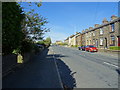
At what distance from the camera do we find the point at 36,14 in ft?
44.7

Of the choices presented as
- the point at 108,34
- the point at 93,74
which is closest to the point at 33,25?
the point at 93,74

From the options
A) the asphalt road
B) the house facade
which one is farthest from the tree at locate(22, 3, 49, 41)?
the house facade

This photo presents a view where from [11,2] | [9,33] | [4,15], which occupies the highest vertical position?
[11,2]

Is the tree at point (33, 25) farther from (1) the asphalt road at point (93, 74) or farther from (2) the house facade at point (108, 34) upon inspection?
(2) the house facade at point (108, 34)

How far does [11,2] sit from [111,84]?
6.15 m

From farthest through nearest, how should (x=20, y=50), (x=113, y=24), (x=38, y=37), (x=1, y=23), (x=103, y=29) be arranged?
(x=103, y=29)
(x=113, y=24)
(x=38, y=37)
(x=20, y=50)
(x=1, y=23)

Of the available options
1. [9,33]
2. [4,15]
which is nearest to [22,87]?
[9,33]

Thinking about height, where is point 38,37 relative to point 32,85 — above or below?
above

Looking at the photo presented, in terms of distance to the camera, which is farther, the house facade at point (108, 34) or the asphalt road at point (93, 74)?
the house facade at point (108, 34)

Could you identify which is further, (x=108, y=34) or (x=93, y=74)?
(x=108, y=34)

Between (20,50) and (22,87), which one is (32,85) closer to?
(22,87)

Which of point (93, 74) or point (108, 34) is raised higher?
point (108, 34)

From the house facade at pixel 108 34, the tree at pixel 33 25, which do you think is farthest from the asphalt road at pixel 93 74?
the house facade at pixel 108 34

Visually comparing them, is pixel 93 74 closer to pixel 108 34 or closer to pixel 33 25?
pixel 33 25
